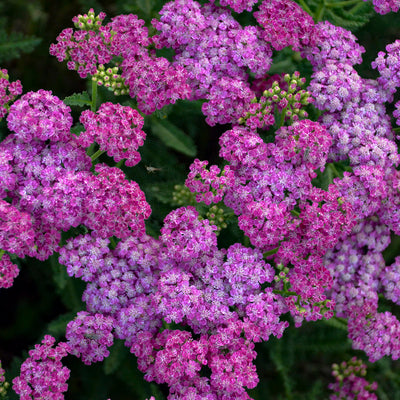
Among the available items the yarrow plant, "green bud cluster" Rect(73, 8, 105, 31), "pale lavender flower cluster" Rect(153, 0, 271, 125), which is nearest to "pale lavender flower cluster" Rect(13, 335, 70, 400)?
the yarrow plant

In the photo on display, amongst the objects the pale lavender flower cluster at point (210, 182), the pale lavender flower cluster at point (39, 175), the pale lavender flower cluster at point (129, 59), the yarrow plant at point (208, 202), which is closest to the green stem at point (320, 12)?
the yarrow plant at point (208, 202)

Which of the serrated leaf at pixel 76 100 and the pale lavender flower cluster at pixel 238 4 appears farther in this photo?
the pale lavender flower cluster at pixel 238 4

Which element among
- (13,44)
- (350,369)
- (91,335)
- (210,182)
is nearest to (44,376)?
(91,335)

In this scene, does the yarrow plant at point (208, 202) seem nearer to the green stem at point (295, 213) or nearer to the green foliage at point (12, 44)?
the green stem at point (295, 213)

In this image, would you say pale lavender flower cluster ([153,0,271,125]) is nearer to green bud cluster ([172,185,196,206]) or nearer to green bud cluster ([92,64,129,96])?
green bud cluster ([92,64,129,96])

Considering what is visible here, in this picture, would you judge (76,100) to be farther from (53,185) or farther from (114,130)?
(53,185)
